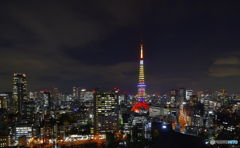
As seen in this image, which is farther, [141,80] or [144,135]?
[141,80]

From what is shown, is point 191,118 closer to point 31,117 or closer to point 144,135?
point 144,135

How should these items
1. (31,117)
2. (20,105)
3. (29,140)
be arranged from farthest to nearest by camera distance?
(20,105), (31,117), (29,140)

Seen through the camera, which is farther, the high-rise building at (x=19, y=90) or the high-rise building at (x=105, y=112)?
the high-rise building at (x=19, y=90)

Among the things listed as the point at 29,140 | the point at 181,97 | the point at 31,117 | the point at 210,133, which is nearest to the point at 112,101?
the point at 29,140

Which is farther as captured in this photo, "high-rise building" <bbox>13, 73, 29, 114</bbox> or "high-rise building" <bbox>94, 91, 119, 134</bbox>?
"high-rise building" <bbox>13, 73, 29, 114</bbox>
